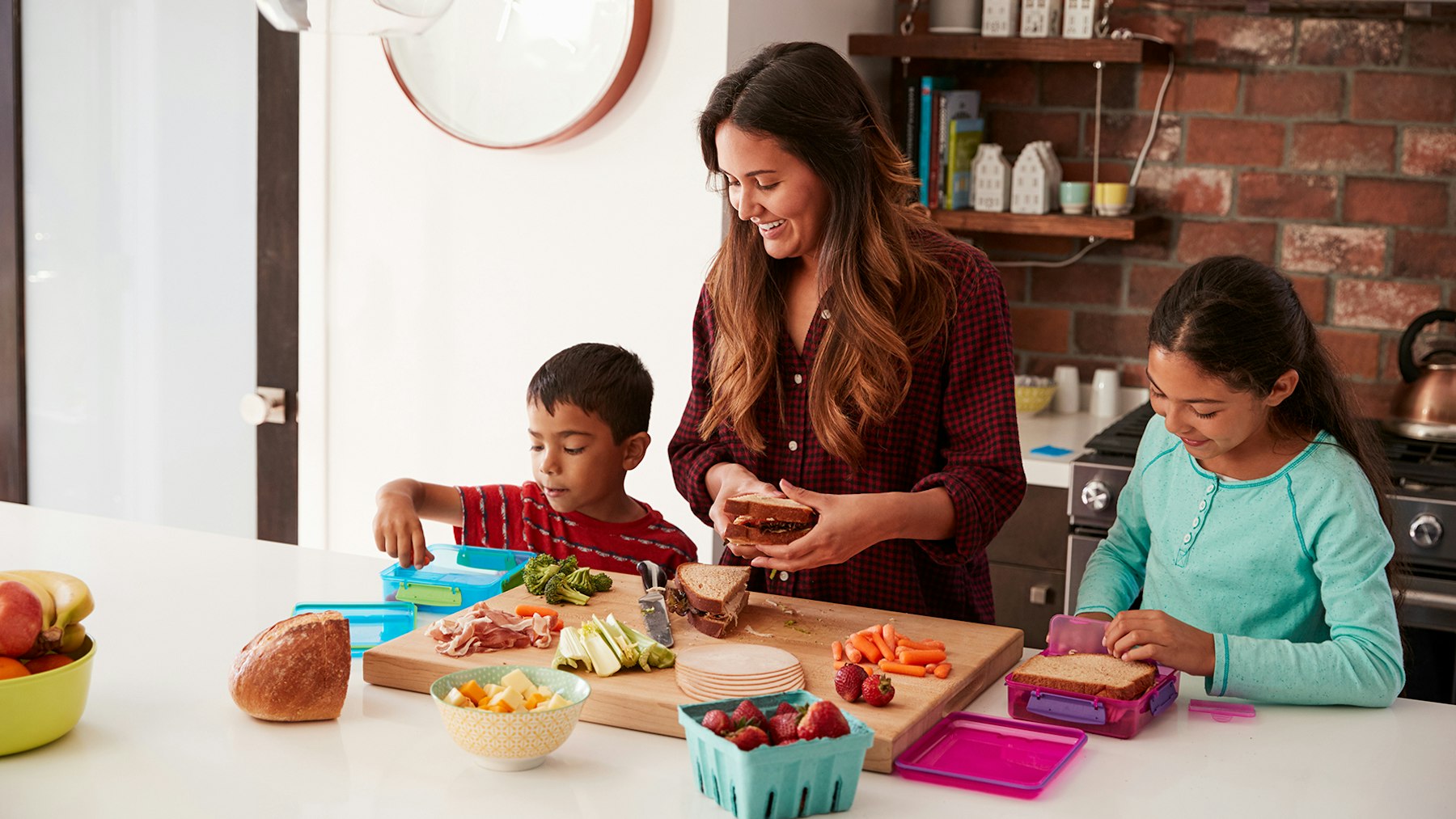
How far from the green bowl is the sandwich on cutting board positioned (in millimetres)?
654

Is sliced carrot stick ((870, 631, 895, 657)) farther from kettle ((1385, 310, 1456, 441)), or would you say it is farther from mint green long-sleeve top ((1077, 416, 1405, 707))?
A: kettle ((1385, 310, 1456, 441))

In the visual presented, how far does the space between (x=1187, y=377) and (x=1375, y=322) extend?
167cm

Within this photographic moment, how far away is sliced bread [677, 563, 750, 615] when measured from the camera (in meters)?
1.63

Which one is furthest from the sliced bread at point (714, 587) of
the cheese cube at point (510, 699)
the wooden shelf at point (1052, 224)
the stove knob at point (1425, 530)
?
the wooden shelf at point (1052, 224)

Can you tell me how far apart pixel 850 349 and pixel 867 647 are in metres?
0.44

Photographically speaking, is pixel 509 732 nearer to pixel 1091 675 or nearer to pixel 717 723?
pixel 717 723

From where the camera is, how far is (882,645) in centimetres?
154

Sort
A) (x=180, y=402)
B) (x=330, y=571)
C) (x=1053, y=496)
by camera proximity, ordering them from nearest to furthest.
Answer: (x=330, y=571) < (x=1053, y=496) < (x=180, y=402)

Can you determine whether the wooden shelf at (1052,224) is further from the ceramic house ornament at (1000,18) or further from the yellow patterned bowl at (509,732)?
the yellow patterned bowl at (509,732)

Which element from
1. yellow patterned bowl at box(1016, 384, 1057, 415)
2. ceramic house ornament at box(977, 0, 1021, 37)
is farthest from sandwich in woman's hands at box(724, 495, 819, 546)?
ceramic house ornament at box(977, 0, 1021, 37)

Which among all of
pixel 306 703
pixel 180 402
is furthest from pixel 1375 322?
pixel 180 402

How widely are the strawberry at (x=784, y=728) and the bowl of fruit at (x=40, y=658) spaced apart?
0.69 meters

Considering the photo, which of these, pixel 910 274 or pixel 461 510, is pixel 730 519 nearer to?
pixel 910 274

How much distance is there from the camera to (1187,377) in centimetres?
170
